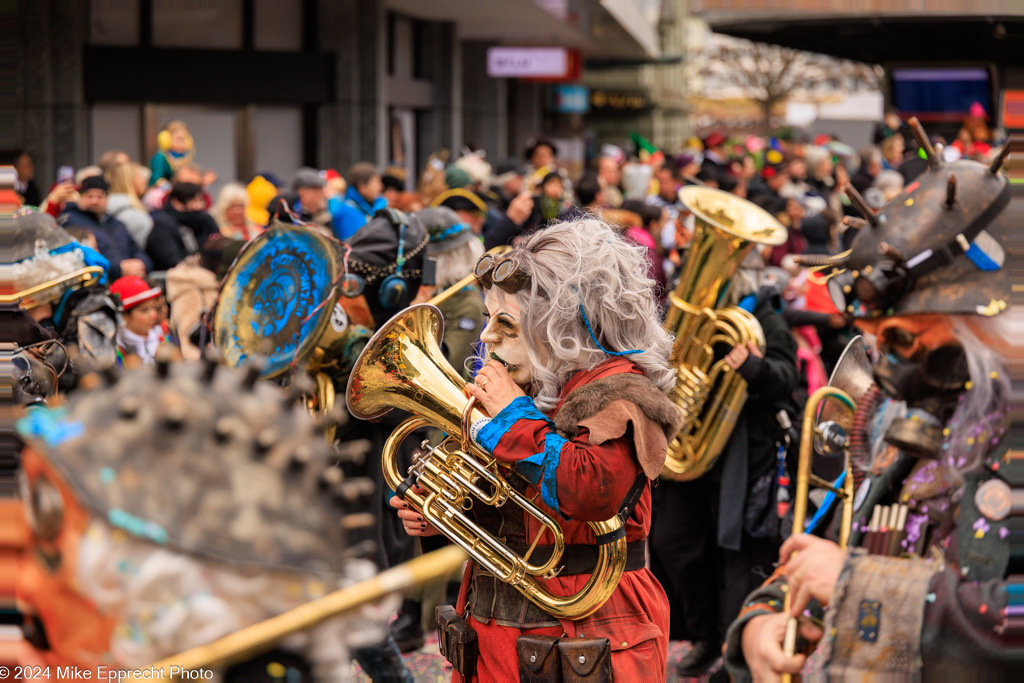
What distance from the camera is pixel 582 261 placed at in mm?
2697

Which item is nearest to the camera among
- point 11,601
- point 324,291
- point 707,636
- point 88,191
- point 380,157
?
point 11,601

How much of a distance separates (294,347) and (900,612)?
A: 244 centimetres

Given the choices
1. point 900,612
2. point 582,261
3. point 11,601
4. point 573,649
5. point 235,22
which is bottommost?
point 573,649

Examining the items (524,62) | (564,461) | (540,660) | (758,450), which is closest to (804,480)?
(564,461)

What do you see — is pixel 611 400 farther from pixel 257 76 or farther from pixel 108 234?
pixel 257 76

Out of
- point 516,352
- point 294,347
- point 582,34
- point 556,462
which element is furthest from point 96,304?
point 582,34

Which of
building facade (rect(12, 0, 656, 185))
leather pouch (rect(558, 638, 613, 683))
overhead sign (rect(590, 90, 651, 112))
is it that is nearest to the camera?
leather pouch (rect(558, 638, 613, 683))

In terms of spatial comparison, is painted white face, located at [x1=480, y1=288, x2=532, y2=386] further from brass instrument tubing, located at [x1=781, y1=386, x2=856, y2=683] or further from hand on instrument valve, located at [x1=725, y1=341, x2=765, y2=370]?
hand on instrument valve, located at [x1=725, y1=341, x2=765, y2=370]

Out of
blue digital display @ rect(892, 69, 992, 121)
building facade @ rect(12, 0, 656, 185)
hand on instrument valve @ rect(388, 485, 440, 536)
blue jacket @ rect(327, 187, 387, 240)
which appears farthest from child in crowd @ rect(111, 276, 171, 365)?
blue digital display @ rect(892, 69, 992, 121)

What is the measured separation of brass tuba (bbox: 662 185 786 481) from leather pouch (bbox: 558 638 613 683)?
2191mm

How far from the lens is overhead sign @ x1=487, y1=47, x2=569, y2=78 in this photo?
61.7 feet

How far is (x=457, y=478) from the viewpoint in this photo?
273 cm

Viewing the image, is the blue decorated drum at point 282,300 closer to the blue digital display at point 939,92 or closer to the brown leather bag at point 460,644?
the brown leather bag at point 460,644

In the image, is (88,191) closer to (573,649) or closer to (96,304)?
(96,304)
